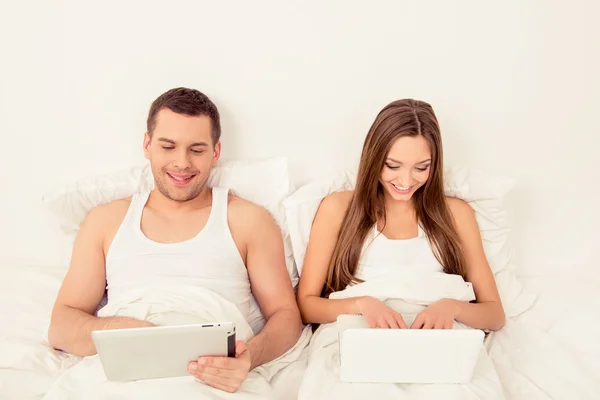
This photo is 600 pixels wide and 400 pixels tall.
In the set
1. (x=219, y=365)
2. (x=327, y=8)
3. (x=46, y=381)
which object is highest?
(x=327, y=8)

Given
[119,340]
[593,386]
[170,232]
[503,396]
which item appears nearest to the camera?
[119,340]

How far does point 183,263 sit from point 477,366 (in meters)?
0.80

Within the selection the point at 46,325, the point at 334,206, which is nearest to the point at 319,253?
the point at 334,206

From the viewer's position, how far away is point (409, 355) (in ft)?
3.97

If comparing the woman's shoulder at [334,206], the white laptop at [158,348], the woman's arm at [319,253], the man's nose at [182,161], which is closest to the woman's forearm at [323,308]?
the woman's arm at [319,253]

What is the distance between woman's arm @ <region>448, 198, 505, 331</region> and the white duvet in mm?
51

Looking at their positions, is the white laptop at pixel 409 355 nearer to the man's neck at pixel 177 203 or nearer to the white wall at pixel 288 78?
the man's neck at pixel 177 203

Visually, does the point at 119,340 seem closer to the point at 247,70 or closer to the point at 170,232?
the point at 170,232

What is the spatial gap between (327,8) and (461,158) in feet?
2.16

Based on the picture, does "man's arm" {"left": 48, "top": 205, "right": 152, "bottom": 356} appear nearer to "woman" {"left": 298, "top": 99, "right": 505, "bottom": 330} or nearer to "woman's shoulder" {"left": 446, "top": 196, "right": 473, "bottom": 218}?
"woman" {"left": 298, "top": 99, "right": 505, "bottom": 330}

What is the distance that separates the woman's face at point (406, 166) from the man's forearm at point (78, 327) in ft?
2.42

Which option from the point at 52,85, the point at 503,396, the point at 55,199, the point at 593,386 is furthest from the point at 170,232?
the point at 593,386

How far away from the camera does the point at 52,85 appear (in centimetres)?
179

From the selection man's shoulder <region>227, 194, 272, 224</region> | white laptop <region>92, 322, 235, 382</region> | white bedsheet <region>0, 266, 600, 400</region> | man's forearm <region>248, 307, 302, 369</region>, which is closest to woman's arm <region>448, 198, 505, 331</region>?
white bedsheet <region>0, 266, 600, 400</region>
